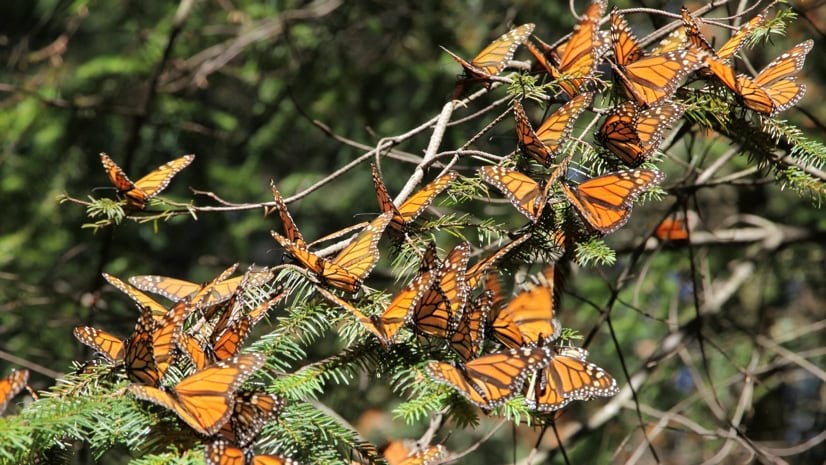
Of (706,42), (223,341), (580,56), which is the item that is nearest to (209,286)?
(223,341)

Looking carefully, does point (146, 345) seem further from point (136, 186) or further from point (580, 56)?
point (580, 56)

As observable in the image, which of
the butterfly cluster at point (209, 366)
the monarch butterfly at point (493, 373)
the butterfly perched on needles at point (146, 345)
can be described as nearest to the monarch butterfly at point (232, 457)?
the butterfly cluster at point (209, 366)

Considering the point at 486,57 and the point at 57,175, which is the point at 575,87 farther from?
the point at 57,175

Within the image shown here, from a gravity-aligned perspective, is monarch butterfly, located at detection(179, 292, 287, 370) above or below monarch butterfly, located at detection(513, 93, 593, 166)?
below

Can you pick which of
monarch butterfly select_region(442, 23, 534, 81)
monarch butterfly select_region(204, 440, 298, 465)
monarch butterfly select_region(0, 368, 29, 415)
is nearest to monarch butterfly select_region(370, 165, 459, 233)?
monarch butterfly select_region(442, 23, 534, 81)

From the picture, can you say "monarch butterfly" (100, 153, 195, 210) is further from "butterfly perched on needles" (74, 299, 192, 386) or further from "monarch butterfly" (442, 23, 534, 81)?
"monarch butterfly" (442, 23, 534, 81)

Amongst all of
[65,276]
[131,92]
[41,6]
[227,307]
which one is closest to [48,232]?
[65,276]

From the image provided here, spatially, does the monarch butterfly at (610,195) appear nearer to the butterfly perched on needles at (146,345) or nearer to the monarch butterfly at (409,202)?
the monarch butterfly at (409,202)
